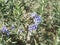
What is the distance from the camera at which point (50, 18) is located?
3559 mm

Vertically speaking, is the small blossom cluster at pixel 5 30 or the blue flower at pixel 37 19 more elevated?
the blue flower at pixel 37 19

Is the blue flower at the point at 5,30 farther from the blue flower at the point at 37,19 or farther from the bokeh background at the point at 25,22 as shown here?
the blue flower at the point at 37,19

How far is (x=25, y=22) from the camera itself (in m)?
3.45

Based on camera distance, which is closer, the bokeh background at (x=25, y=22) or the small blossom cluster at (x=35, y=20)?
the bokeh background at (x=25, y=22)

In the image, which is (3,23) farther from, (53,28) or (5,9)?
(53,28)

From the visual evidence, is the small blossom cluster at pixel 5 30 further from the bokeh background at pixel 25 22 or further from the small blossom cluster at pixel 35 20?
the small blossom cluster at pixel 35 20

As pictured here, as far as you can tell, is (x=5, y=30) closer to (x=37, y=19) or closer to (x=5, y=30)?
(x=5, y=30)

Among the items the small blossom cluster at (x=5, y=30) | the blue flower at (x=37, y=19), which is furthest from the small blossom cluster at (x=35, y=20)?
the small blossom cluster at (x=5, y=30)

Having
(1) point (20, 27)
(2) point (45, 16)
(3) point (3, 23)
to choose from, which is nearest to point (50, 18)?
(2) point (45, 16)

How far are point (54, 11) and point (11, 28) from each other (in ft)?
2.42

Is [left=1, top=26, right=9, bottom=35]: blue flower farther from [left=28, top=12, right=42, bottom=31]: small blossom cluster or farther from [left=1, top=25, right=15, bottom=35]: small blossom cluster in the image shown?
[left=28, top=12, right=42, bottom=31]: small blossom cluster

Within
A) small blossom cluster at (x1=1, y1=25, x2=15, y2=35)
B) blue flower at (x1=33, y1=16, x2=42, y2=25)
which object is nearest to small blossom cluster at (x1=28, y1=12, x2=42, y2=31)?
blue flower at (x1=33, y1=16, x2=42, y2=25)

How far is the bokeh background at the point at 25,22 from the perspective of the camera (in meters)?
3.33

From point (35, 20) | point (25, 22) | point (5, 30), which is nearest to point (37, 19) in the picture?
point (35, 20)
